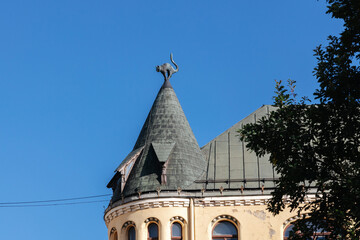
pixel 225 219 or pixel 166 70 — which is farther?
pixel 166 70

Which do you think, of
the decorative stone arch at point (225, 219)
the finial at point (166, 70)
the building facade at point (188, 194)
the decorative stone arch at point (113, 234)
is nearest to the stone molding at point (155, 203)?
the building facade at point (188, 194)

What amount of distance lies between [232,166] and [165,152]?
127 inches

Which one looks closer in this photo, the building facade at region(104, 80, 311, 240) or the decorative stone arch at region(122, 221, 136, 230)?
the building facade at region(104, 80, 311, 240)

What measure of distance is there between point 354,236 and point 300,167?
9.40 ft

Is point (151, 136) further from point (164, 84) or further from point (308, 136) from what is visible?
point (308, 136)

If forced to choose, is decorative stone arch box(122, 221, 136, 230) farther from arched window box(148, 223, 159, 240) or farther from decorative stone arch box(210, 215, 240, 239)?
decorative stone arch box(210, 215, 240, 239)

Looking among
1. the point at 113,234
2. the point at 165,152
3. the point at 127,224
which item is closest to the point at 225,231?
the point at 127,224

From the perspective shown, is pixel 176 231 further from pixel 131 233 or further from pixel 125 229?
pixel 125 229

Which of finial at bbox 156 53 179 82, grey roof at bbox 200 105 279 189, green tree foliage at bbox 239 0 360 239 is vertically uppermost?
finial at bbox 156 53 179 82

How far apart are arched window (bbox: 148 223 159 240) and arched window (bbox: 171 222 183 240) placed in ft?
2.24

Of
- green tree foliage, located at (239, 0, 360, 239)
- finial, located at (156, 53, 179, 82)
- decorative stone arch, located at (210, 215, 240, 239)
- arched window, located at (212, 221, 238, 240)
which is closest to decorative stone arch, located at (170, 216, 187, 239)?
decorative stone arch, located at (210, 215, 240, 239)

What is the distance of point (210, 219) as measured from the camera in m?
32.1

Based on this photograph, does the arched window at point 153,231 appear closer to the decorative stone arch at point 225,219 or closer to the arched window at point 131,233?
the arched window at point 131,233

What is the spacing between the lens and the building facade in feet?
105
